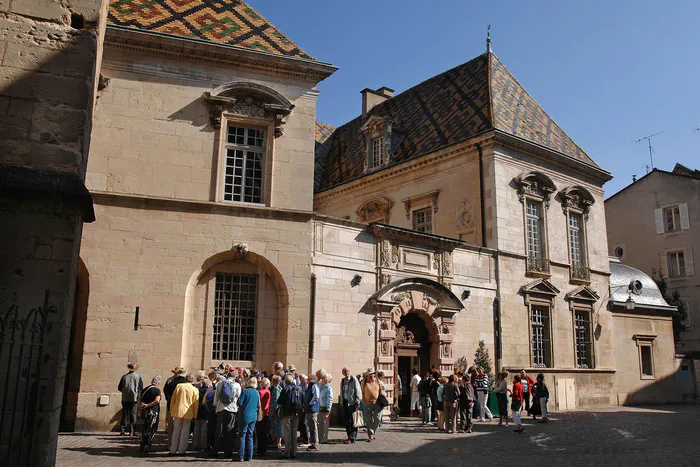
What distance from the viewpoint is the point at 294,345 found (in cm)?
1351

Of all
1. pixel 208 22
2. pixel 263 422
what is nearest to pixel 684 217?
pixel 208 22

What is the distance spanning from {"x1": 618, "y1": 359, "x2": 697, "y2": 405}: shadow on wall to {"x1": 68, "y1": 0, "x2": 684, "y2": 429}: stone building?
14.4 ft

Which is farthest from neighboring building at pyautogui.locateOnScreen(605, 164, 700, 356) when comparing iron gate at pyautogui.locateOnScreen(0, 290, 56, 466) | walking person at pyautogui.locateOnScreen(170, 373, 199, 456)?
iron gate at pyautogui.locateOnScreen(0, 290, 56, 466)

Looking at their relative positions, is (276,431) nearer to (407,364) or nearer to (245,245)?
(245,245)

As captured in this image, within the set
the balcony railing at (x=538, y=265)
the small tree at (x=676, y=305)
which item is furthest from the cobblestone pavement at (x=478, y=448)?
the small tree at (x=676, y=305)

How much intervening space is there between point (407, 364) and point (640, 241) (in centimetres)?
1999

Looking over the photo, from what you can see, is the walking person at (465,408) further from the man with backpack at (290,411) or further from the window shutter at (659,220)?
the window shutter at (659,220)

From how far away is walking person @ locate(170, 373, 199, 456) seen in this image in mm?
9602

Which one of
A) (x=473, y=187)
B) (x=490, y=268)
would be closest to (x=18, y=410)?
(x=490, y=268)

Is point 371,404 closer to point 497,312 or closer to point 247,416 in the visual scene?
point 247,416

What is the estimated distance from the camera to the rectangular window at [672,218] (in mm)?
30203

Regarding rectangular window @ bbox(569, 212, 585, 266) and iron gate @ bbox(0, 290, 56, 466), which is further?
rectangular window @ bbox(569, 212, 585, 266)

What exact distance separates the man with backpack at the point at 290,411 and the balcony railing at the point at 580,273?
13948mm

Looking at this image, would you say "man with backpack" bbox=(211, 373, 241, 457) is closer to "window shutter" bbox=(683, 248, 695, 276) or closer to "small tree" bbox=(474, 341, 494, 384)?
"small tree" bbox=(474, 341, 494, 384)
